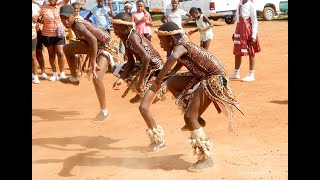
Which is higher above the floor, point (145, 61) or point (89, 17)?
point (89, 17)

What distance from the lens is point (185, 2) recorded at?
78.7ft

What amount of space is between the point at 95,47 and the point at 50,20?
12.9 feet

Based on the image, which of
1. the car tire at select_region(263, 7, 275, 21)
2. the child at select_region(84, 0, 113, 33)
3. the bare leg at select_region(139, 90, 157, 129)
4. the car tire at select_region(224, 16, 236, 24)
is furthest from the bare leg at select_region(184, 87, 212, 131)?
the car tire at select_region(263, 7, 275, 21)

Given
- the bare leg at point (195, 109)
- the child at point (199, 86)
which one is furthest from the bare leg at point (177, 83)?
the bare leg at point (195, 109)

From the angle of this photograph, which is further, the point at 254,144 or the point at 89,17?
the point at 89,17

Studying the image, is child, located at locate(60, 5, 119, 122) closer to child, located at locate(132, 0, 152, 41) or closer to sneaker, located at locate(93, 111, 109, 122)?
sneaker, located at locate(93, 111, 109, 122)

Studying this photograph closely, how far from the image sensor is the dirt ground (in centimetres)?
556

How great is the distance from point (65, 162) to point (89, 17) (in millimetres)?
6065

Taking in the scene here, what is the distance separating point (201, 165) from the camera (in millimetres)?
5520

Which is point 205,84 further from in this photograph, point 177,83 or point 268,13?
point 268,13
